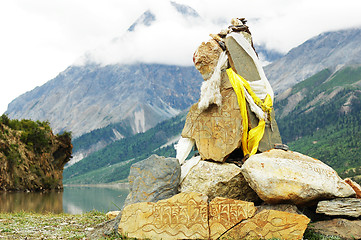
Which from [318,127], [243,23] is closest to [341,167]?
[318,127]

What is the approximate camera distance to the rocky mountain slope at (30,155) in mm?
36062

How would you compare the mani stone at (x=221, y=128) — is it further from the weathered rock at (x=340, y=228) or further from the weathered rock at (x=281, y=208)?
the weathered rock at (x=340, y=228)

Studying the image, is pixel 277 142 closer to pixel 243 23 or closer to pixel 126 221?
pixel 243 23

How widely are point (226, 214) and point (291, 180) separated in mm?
1639

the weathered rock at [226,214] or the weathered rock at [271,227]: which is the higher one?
the weathered rock at [226,214]

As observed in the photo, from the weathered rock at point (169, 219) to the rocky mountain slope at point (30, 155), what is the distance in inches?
1159

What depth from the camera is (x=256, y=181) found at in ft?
28.4

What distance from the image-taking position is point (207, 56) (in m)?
11.0

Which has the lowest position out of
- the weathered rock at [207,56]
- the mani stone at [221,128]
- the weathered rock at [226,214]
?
the weathered rock at [226,214]

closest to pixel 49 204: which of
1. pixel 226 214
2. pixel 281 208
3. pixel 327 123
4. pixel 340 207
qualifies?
pixel 226 214

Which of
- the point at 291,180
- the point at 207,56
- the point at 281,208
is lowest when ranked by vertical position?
the point at 281,208

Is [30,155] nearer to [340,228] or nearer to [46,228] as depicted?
[46,228]

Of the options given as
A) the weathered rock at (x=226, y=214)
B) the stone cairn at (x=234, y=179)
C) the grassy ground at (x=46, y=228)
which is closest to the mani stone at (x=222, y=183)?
the stone cairn at (x=234, y=179)

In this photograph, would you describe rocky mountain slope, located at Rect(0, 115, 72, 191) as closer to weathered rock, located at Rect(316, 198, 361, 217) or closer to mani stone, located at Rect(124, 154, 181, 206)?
mani stone, located at Rect(124, 154, 181, 206)
